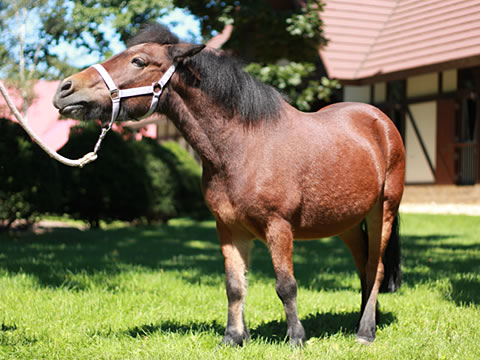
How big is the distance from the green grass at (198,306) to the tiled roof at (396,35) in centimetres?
639

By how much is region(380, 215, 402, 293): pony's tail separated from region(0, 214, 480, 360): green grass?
26 cm

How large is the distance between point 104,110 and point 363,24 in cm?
1510

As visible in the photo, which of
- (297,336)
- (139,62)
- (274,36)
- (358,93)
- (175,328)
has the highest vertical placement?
(139,62)

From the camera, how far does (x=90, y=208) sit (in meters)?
12.2

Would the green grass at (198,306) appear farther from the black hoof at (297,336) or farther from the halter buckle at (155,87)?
the halter buckle at (155,87)

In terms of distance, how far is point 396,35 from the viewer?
1577 centimetres

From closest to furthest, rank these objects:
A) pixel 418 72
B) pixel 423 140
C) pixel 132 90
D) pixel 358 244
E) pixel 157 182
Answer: pixel 132 90
pixel 358 244
pixel 157 182
pixel 418 72
pixel 423 140

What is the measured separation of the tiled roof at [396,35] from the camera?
12.9 m

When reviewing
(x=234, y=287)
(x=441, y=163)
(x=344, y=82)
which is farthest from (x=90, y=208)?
(x=441, y=163)

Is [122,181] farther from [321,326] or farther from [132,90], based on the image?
[132,90]

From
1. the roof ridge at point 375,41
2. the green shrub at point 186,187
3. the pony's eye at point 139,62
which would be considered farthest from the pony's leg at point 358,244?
the roof ridge at point 375,41

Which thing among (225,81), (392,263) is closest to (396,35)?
(392,263)

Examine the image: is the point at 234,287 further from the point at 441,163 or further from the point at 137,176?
the point at 441,163

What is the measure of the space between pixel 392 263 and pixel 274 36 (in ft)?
24.1
